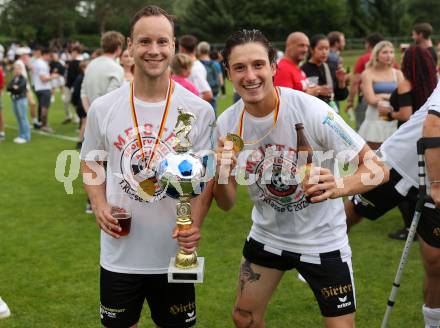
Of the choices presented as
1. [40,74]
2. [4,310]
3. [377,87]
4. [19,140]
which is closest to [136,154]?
[4,310]

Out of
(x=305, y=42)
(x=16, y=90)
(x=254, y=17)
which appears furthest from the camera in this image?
(x=254, y=17)

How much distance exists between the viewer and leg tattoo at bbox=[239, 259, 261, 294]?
12.2 feet

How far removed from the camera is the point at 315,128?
3332 mm

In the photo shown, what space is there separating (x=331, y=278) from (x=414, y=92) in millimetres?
3568

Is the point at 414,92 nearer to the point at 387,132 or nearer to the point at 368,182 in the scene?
the point at 387,132

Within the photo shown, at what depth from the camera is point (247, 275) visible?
375cm

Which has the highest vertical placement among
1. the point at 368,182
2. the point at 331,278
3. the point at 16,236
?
the point at 368,182

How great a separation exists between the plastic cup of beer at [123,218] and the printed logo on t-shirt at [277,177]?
748 millimetres

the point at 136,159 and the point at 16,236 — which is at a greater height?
the point at 136,159

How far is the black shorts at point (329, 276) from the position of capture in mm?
3467

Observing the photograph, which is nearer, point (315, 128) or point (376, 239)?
A: point (315, 128)

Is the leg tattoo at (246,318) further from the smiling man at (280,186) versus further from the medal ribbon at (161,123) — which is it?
the medal ribbon at (161,123)

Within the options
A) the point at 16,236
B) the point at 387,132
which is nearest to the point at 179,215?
the point at 16,236

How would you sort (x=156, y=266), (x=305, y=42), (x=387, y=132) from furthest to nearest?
(x=387, y=132) < (x=305, y=42) < (x=156, y=266)
